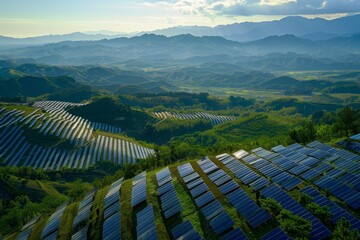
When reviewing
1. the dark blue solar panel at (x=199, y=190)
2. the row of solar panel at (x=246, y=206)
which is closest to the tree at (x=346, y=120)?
the row of solar panel at (x=246, y=206)

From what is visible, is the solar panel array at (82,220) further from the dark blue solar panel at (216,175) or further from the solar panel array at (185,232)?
the dark blue solar panel at (216,175)

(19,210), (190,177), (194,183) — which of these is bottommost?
(19,210)

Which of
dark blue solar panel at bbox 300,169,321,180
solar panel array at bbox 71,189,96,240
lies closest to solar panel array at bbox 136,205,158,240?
solar panel array at bbox 71,189,96,240

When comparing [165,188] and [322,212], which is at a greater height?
[322,212]

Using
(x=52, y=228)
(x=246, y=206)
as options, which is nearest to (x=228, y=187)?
(x=246, y=206)

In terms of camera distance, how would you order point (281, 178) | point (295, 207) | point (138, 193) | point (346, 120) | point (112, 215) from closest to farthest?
1. point (295, 207)
2. point (281, 178)
3. point (112, 215)
4. point (138, 193)
5. point (346, 120)

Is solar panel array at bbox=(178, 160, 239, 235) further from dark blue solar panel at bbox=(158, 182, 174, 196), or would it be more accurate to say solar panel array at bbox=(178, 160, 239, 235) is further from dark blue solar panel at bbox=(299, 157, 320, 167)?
dark blue solar panel at bbox=(299, 157, 320, 167)

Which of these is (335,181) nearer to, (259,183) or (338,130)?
(259,183)
